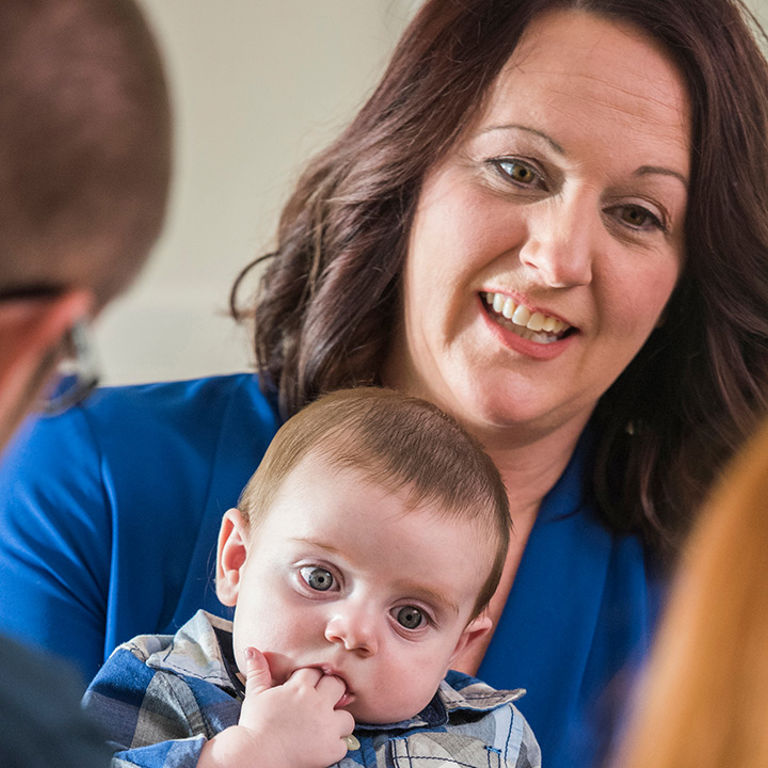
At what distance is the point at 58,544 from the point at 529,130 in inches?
34.3

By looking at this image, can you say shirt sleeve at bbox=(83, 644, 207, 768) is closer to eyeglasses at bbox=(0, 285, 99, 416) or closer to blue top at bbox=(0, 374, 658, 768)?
blue top at bbox=(0, 374, 658, 768)

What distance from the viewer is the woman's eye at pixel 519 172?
5.54 ft

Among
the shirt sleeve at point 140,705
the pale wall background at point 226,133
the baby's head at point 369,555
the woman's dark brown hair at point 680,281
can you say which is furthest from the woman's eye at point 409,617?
the pale wall background at point 226,133

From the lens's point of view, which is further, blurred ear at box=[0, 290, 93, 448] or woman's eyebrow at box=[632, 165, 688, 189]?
woman's eyebrow at box=[632, 165, 688, 189]

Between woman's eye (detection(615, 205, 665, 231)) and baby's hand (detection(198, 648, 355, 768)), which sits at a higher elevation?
woman's eye (detection(615, 205, 665, 231))

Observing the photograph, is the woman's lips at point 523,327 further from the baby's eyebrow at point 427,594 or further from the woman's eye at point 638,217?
the baby's eyebrow at point 427,594

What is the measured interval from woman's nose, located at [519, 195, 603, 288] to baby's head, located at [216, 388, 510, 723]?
396mm

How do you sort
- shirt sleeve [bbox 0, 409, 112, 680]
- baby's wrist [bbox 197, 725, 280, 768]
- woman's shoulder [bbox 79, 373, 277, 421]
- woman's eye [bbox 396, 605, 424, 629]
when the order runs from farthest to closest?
woman's shoulder [bbox 79, 373, 277, 421] → shirt sleeve [bbox 0, 409, 112, 680] → woman's eye [bbox 396, 605, 424, 629] → baby's wrist [bbox 197, 725, 280, 768]

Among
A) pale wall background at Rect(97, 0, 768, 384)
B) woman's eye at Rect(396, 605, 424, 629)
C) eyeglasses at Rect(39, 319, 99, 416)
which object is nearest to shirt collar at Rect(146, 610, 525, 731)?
woman's eye at Rect(396, 605, 424, 629)

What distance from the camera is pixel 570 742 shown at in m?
1.61

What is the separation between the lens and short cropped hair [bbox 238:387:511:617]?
1.26 meters

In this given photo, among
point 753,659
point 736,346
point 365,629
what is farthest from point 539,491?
point 753,659

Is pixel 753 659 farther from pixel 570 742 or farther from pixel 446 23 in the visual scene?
pixel 446 23

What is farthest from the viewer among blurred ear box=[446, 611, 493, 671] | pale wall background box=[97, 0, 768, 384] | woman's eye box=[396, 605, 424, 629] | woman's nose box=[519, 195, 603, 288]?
pale wall background box=[97, 0, 768, 384]
